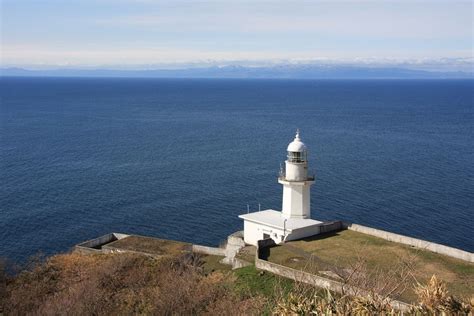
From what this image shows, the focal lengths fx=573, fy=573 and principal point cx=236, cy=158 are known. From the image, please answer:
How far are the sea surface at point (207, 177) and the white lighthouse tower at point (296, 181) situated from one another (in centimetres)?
1061

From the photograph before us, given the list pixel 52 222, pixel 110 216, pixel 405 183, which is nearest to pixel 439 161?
pixel 405 183

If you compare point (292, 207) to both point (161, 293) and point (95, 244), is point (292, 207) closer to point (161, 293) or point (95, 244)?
point (95, 244)

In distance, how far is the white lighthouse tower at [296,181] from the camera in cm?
3541

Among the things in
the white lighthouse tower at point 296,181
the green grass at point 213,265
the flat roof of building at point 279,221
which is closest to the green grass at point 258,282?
the green grass at point 213,265

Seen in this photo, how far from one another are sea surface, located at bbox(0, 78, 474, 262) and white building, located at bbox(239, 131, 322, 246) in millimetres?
9589

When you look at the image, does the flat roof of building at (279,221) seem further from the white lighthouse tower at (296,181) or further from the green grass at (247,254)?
the green grass at (247,254)

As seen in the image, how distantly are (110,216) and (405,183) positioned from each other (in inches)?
1255

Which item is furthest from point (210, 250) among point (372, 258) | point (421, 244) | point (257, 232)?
point (421, 244)

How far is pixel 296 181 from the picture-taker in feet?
116

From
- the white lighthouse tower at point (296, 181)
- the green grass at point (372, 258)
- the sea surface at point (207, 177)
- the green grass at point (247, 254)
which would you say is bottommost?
the sea surface at point (207, 177)

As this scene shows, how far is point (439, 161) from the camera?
2965 inches

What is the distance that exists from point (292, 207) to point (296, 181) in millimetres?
1731

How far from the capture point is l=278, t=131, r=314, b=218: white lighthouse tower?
35.4 m

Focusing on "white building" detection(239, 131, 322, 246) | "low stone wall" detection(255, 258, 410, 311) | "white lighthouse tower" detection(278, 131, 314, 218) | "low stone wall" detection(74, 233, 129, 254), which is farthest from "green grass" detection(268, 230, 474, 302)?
"low stone wall" detection(74, 233, 129, 254)
